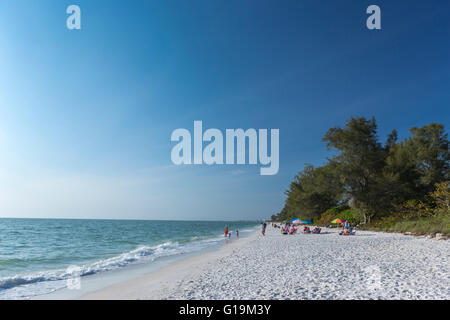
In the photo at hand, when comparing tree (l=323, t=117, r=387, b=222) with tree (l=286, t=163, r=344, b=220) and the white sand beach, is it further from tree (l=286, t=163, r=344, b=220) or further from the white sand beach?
the white sand beach

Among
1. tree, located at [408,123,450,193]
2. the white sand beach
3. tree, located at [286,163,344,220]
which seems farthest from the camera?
tree, located at [286,163,344,220]

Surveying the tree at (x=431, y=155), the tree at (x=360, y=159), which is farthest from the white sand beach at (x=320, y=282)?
the tree at (x=431, y=155)

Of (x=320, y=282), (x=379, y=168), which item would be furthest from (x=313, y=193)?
(x=320, y=282)

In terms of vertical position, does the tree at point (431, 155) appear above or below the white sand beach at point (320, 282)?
above

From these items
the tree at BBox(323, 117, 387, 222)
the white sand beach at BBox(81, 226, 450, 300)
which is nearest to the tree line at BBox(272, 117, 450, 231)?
the tree at BBox(323, 117, 387, 222)

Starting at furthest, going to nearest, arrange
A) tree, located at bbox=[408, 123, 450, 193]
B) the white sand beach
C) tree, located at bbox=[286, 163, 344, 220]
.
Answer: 1. tree, located at bbox=[286, 163, 344, 220]
2. tree, located at bbox=[408, 123, 450, 193]
3. the white sand beach

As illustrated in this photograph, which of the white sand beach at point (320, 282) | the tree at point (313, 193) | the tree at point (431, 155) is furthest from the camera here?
the tree at point (313, 193)

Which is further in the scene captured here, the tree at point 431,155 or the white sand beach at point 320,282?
the tree at point 431,155

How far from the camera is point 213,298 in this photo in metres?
6.97

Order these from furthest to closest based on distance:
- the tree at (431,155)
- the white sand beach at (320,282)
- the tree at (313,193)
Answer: the tree at (313,193)
the tree at (431,155)
the white sand beach at (320,282)

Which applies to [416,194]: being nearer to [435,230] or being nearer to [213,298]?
[435,230]

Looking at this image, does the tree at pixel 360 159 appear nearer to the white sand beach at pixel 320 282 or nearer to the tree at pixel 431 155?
the tree at pixel 431 155
